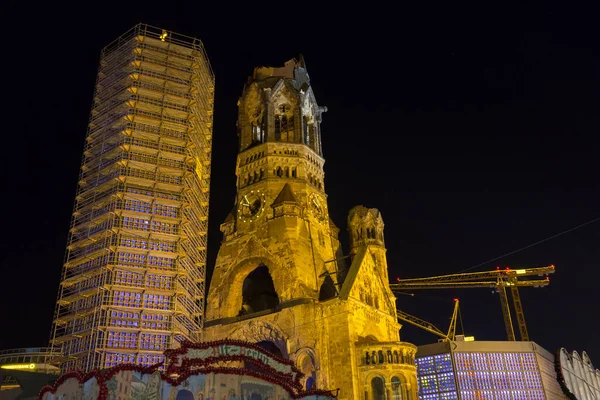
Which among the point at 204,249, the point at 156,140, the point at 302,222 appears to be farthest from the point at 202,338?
the point at 156,140

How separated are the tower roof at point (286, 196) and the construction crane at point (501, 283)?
44852 mm

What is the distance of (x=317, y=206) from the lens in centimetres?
5662

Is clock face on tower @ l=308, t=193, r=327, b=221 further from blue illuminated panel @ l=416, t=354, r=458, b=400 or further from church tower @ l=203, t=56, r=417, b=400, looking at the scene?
blue illuminated panel @ l=416, t=354, r=458, b=400

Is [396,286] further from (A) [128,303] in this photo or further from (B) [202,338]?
(A) [128,303]

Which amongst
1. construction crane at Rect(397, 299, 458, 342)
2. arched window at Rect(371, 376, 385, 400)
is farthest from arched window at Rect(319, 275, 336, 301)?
construction crane at Rect(397, 299, 458, 342)

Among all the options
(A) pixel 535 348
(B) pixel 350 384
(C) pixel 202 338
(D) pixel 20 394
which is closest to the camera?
(D) pixel 20 394

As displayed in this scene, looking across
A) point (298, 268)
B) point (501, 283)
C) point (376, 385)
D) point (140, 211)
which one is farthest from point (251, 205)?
point (501, 283)

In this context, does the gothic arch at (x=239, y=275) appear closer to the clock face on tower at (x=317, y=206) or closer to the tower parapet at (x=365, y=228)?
the clock face on tower at (x=317, y=206)

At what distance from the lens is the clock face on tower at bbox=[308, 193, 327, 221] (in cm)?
5531

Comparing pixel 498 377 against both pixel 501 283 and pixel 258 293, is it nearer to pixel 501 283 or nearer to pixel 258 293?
pixel 501 283

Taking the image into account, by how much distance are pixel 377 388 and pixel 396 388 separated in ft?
9.06

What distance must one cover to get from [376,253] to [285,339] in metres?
16.4

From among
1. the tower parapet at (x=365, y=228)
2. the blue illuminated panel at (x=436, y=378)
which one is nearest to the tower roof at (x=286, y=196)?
the tower parapet at (x=365, y=228)

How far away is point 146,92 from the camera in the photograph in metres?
49.8
